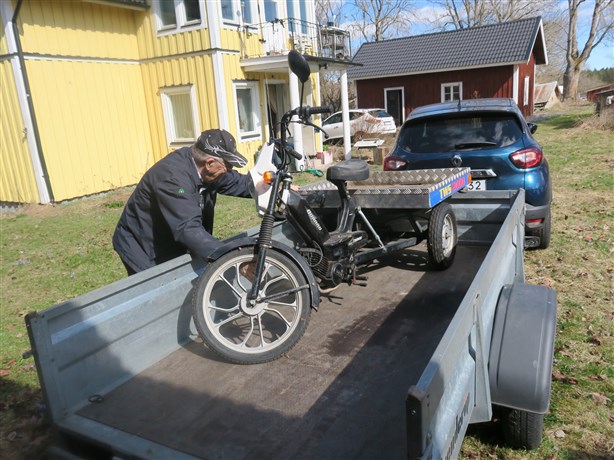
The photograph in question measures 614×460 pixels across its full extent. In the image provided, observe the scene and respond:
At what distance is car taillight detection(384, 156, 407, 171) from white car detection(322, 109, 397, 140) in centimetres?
1363

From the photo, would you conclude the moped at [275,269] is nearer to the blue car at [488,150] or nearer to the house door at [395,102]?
the blue car at [488,150]

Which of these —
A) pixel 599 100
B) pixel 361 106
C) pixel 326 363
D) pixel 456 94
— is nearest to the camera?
pixel 326 363

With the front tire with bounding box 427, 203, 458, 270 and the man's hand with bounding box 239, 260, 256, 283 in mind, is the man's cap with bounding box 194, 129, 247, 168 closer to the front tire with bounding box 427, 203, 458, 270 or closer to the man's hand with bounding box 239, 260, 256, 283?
the man's hand with bounding box 239, 260, 256, 283

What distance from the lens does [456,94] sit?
1085 inches

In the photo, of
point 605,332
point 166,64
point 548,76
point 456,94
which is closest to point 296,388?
point 605,332

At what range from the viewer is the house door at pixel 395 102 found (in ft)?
93.6

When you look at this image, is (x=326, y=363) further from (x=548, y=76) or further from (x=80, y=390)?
(x=548, y=76)

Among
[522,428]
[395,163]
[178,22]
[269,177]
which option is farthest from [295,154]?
[178,22]

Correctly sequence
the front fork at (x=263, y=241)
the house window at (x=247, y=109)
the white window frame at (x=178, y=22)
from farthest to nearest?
the house window at (x=247, y=109)
the white window frame at (x=178, y=22)
the front fork at (x=263, y=241)

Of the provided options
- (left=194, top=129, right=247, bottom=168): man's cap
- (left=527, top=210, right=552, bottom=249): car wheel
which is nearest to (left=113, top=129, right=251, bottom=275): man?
(left=194, top=129, right=247, bottom=168): man's cap

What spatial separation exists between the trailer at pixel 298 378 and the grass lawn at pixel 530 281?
63 cm

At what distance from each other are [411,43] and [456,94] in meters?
4.40

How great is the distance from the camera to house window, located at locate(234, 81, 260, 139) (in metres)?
14.5

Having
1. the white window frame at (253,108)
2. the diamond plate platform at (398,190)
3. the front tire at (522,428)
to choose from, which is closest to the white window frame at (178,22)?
the white window frame at (253,108)
